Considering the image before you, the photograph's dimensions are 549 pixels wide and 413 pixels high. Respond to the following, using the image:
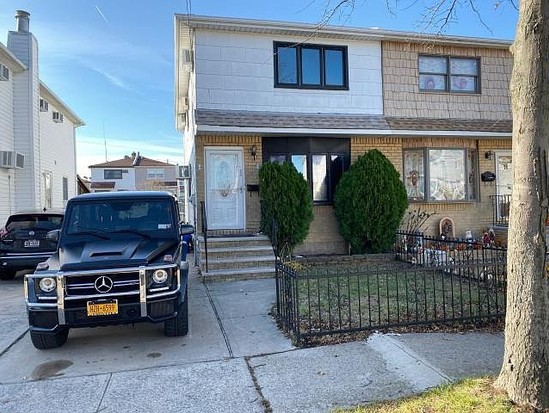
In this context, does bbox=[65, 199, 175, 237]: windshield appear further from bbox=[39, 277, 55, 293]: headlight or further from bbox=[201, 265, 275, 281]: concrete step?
bbox=[201, 265, 275, 281]: concrete step

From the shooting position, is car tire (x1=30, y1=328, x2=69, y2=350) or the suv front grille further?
car tire (x1=30, y1=328, x2=69, y2=350)

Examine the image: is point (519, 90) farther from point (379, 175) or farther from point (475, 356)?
point (379, 175)

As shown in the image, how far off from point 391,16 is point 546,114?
3404 mm

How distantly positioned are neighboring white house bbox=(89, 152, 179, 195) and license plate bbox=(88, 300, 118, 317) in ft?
158

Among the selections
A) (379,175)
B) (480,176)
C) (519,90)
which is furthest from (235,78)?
(519,90)

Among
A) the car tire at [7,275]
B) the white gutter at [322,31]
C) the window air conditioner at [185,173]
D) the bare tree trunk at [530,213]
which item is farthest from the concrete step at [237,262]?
the bare tree trunk at [530,213]

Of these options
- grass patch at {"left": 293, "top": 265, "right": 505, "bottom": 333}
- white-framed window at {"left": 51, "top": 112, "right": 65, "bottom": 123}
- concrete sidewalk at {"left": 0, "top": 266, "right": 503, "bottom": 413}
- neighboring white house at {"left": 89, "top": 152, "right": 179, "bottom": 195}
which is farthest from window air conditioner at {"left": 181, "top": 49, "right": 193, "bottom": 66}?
neighboring white house at {"left": 89, "top": 152, "right": 179, "bottom": 195}

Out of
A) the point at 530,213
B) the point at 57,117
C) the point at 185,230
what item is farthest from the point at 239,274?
the point at 57,117

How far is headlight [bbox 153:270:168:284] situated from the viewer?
16.9 ft

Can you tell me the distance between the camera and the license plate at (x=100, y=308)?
16.2 feet

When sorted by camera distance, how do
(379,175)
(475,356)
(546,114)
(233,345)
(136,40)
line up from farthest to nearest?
(136,40) → (379,175) → (233,345) → (475,356) → (546,114)

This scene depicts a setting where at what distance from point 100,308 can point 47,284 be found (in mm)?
656

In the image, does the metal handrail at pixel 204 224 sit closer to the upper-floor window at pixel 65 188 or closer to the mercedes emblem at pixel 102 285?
the mercedes emblem at pixel 102 285

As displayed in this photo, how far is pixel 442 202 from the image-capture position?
42.0ft
